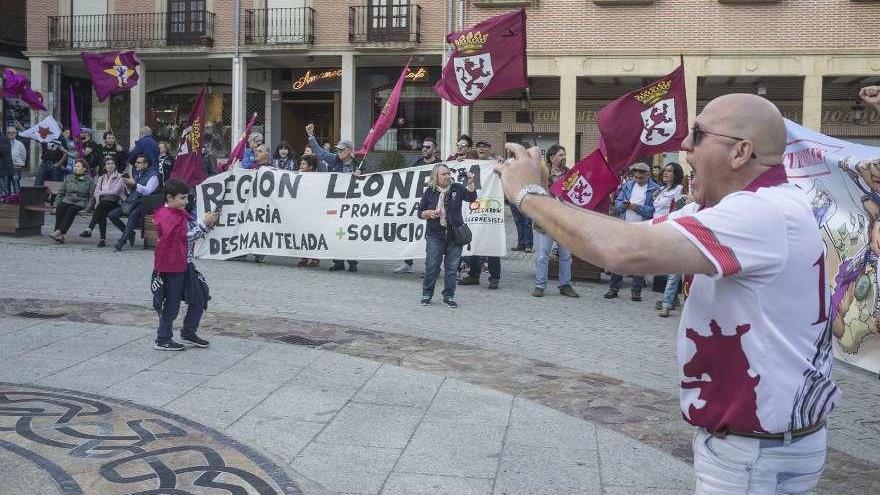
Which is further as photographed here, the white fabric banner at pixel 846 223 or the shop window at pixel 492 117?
the shop window at pixel 492 117

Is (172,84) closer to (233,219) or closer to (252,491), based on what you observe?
(233,219)

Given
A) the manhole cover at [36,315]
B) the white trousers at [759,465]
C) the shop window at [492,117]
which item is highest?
the shop window at [492,117]

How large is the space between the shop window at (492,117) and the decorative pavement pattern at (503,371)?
17436mm

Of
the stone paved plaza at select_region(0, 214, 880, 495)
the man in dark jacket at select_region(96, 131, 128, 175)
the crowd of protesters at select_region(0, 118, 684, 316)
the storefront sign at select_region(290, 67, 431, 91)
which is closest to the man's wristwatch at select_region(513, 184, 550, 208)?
the stone paved plaza at select_region(0, 214, 880, 495)

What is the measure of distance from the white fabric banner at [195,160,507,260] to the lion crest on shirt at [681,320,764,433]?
9.38 m

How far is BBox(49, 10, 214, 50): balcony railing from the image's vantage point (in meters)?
27.0

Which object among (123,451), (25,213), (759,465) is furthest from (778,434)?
(25,213)

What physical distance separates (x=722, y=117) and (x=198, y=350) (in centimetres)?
584

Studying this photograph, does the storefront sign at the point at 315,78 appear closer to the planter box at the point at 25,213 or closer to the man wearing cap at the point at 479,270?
the planter box at the point at 25,213

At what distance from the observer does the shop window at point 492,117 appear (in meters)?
25.5

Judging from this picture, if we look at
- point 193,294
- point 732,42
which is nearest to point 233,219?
point 193,294

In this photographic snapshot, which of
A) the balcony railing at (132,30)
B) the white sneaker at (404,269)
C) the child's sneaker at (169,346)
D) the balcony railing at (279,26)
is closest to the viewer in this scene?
the child's sneaker at (169,346)

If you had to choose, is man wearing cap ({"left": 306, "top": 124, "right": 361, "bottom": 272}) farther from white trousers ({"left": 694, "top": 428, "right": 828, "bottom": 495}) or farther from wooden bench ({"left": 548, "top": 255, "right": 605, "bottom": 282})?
white trousers ({"left": 694, "top": 428, "right": 828, "bottom": 495})

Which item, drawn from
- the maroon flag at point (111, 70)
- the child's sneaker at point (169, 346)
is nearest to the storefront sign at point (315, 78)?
the maroon flag at point (111, 70)
